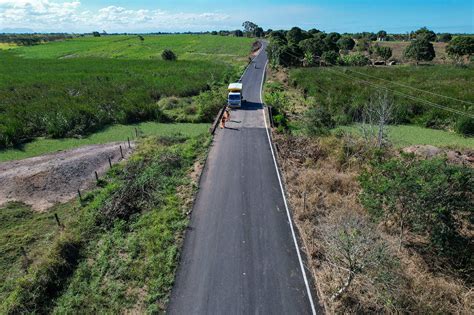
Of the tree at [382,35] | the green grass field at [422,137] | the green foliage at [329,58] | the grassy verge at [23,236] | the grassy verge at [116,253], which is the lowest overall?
the grassy verge at [23,236]

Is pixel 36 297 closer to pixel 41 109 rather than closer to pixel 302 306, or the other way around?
pixel 302 306

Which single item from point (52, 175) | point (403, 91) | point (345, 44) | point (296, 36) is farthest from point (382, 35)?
point (52, 175)

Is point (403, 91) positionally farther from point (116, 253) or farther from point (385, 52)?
point (385, 52)

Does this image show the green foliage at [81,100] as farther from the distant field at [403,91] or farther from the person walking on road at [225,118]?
the distant field at [403,91]

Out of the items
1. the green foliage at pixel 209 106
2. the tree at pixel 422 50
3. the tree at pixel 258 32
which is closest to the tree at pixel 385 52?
the tree at pixel 422 50

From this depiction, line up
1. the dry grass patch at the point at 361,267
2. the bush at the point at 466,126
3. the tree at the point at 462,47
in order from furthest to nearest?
the tree at the point at 462,47
the bush at the point at 466,126
the dry grass patch at the point at 361,267

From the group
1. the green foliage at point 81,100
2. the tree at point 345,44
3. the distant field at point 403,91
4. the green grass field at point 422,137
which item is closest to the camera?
the green grass field at point 422,137
